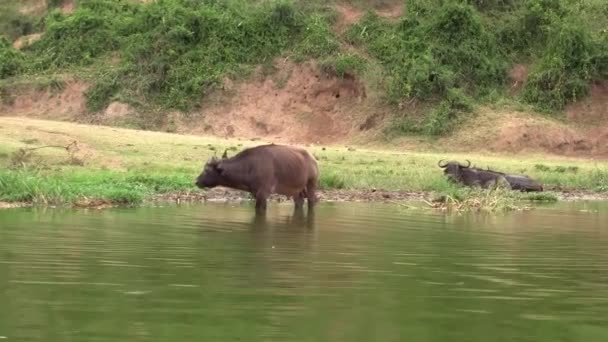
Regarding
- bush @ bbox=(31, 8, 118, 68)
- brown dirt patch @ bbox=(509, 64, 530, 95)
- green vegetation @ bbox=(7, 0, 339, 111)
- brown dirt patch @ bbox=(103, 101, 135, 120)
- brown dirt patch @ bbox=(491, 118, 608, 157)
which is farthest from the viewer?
bush @ bbox=(31, 8, 118, 68)

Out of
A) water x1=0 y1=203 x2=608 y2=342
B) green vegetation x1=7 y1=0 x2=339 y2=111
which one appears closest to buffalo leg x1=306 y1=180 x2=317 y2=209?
water x1=0 y1=203 x2=608 y2=342

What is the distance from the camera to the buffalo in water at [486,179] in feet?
79.6

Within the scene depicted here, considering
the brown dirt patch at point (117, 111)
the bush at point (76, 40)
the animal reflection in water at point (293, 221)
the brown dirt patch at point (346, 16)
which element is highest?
the brown dirt patch at point (346, 16)

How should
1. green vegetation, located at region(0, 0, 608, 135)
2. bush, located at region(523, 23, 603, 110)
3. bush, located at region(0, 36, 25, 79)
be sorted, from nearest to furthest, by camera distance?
1. bush, located at region(523, 23, 603, 110)
2. green vegetation, located at region(0, 0, 608, 135)
3. bush, located at region(0, 36, 25, 79)

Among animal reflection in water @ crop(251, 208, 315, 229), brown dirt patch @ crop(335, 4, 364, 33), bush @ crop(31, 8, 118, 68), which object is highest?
brown dirt patch @ crop(335, 4, 364, 33)

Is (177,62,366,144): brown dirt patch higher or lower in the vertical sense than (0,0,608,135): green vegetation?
lower

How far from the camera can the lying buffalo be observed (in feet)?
61.5

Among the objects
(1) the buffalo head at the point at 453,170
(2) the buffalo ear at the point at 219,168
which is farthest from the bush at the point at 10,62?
(2) the buffalo ear at the point at 219,168

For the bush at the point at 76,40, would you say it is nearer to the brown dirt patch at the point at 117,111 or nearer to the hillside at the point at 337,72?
the hillside at the point at 337,72

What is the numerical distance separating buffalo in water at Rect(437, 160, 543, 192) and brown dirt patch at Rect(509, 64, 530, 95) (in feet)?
47.0

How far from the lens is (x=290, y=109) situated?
38375mm

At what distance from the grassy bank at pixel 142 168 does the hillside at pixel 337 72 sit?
220 inches

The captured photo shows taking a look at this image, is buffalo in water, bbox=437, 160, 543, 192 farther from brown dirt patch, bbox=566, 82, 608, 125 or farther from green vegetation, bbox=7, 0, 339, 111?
green vegetation, bbox=7, 0, 339, 111

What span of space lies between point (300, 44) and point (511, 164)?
12267 millimetres
